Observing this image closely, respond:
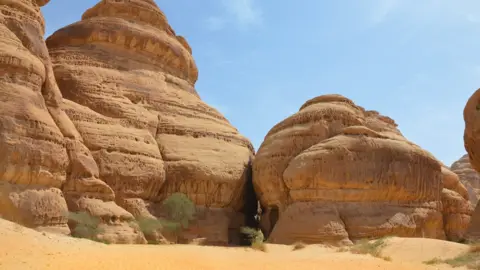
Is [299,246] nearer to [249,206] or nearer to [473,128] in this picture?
[249,206]

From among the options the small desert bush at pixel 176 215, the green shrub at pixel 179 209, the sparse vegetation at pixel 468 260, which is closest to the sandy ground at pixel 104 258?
the sparse vegetation at pixel 468 260

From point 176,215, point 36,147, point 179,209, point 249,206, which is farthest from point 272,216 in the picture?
point 36,147

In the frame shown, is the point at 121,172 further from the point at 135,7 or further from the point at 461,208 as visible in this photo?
the point at 461,208

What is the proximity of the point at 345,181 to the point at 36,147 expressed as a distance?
1399cm

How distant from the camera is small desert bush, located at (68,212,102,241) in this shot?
17219mm

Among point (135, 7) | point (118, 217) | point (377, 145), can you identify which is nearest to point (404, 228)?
point (377, 145)

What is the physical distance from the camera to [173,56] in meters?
30.0

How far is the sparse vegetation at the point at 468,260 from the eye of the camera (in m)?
12.5

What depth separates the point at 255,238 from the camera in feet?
79.3


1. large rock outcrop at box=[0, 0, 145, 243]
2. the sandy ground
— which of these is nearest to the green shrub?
large rock outcrop at box=[0, 0, 145, 243]

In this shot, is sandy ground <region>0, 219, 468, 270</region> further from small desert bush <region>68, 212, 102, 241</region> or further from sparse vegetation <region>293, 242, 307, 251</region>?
sparse vegetation <region>293, 242, 307, 251</region>

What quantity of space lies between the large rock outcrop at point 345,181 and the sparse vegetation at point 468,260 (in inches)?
306

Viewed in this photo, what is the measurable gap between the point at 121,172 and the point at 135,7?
1284 cm

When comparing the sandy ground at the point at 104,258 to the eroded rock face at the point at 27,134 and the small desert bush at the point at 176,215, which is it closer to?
the eroded rock face at the point at 27,134
